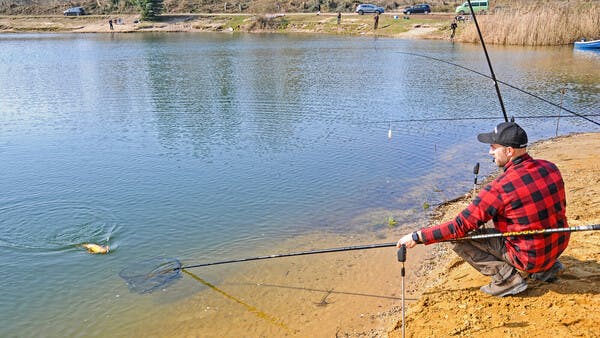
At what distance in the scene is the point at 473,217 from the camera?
450 centimetres

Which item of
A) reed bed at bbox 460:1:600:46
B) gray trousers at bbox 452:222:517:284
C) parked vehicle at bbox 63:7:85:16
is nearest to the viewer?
gray trousers at bbox 452:222:517:284

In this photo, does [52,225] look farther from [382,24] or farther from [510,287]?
[382,24]

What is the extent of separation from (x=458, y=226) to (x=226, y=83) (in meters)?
19.3

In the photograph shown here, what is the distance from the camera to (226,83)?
2269cm

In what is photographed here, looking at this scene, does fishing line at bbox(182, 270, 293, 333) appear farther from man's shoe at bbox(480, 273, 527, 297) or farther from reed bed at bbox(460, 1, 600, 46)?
reed bed at bbox(460, 1, 600, 46)

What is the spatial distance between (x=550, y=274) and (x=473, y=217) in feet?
Result: 3.92

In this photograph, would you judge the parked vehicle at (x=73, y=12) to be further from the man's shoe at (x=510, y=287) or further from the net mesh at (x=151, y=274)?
the man's shoe at (x=510, y=287)

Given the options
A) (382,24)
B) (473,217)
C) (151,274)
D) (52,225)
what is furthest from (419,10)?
(473,217)

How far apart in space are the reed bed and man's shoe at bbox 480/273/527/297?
36.9 metres

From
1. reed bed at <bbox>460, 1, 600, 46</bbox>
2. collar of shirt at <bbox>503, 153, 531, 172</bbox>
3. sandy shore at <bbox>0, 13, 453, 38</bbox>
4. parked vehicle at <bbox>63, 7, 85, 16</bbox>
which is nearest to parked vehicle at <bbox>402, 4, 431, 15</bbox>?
sandy shore at <bbox>0, 13, 453, 38</bbox>

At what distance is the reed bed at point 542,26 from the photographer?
3697 cm

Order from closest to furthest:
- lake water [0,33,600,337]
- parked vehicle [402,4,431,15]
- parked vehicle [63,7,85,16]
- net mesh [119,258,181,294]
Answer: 1. net mesh [119,258,181,294]
2. lake water [0,33,600,337]
3. parked vehicle [402,4,431,15]
4. parked vehicle [63,7,85,16]

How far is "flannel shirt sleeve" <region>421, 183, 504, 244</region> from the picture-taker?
443 centimetres

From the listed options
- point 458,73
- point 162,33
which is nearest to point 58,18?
point 162,33
